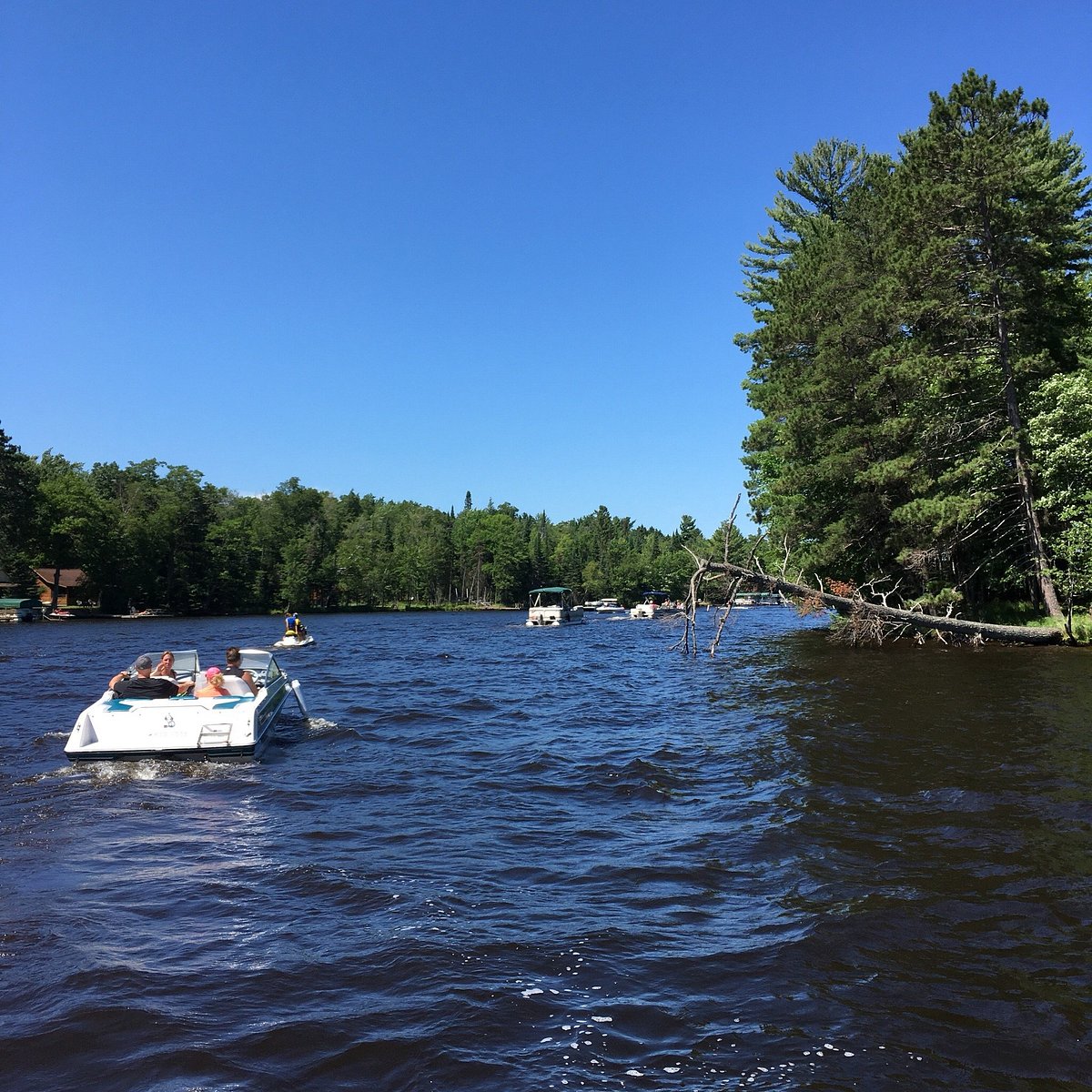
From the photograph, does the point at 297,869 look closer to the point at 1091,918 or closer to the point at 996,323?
the point at 1091,918

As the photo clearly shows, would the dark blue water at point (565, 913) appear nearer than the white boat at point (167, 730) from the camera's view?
Yes

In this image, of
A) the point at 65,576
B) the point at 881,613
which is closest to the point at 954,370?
the point at 881,613

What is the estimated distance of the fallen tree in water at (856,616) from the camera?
60.7ft

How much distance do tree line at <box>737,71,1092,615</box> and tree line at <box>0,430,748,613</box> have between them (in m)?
18.3

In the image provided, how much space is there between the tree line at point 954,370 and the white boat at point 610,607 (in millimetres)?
77872

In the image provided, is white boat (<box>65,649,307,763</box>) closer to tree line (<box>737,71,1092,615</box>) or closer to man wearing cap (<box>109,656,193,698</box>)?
man wearing cap (<box>109,656,193,698</box>)

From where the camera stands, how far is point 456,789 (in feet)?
35.1

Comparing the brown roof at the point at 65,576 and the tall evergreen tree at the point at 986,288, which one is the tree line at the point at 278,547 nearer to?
the brown roof at the point at 65,576

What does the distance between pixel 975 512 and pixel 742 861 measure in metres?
20.4

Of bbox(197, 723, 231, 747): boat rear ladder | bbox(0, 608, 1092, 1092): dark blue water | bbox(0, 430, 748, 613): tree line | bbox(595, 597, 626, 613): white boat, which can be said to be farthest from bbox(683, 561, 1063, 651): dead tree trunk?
bbox(595, 597, 626, 613): white boat

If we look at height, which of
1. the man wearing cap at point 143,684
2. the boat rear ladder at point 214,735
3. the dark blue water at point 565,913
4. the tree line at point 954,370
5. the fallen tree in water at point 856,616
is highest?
the tree line at point 954,370

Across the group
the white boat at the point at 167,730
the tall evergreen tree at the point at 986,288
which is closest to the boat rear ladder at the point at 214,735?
the white boat at the point at 167,730

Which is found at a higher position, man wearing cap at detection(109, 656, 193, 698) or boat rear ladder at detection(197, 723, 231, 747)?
man wearing cap at detection(109, 656, 193, 698)

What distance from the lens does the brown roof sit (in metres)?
79.9
